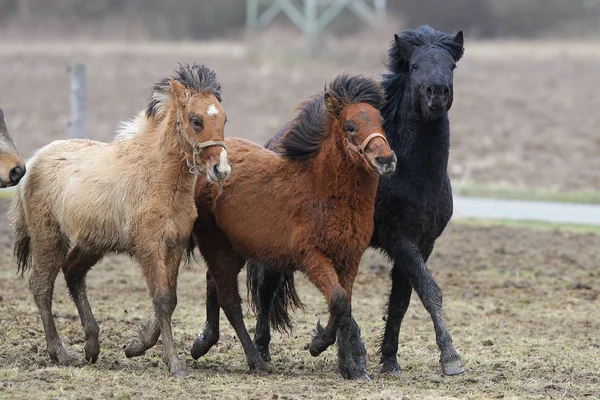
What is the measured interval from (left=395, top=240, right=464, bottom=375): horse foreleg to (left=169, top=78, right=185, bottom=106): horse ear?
182 cm

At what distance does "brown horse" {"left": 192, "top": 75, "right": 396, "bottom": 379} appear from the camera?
259 inches

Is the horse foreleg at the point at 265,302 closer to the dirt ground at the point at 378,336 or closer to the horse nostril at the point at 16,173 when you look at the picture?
the dirt ground at the point at 378,336

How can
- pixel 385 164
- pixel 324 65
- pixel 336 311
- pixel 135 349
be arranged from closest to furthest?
pixel 385 164
pixel 336 311
pixel 135 349
pixel 324 65

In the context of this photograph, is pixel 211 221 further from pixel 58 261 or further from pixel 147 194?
pixel 58 261

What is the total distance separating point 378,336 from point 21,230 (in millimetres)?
2992

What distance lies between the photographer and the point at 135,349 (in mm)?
6891

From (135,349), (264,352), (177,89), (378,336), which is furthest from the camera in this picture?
(378,336)

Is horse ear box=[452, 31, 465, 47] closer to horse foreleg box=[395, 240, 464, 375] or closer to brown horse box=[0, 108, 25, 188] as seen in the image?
horse foreleg box=[395, 240, 464, 375]

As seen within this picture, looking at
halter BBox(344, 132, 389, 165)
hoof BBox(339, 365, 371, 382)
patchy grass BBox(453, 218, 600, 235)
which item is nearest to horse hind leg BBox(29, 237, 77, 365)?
hoof BBox(339, 365, 371, 382)

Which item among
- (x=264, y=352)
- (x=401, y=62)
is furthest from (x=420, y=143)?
(x=264, y=352)

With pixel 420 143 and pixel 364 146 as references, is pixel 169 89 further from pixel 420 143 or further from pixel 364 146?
pixel 420 143

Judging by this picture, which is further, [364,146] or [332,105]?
[332,105]

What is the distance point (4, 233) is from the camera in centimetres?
1274

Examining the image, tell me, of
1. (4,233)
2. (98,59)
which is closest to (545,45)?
(98,59)
